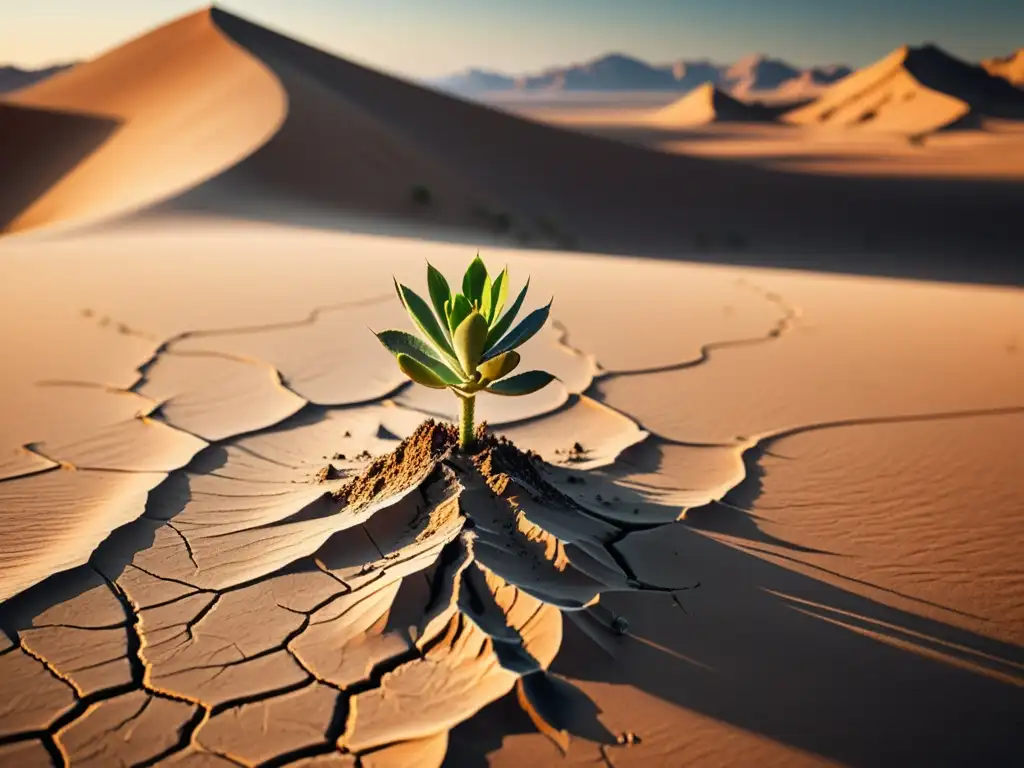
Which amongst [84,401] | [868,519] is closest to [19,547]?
[84,401]

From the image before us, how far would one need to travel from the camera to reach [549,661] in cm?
189

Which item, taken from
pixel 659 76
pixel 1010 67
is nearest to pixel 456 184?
pixel 1010 67

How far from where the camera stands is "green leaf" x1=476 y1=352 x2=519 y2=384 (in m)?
2.37

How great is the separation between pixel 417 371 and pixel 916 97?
153 feet

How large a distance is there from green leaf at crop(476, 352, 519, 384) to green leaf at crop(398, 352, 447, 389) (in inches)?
5.4

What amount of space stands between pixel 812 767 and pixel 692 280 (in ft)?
20.3

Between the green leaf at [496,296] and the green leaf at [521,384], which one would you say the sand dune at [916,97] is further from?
the green leaf at [521,384]

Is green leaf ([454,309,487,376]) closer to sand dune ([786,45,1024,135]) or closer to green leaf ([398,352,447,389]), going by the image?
green leaf ([398,352,447,389])

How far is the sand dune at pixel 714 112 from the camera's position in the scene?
153ft

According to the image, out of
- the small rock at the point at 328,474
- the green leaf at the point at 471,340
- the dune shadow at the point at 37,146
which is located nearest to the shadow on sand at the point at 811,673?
the green leaf at the point at 471,340

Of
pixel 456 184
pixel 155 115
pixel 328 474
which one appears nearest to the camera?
pixel 328 474

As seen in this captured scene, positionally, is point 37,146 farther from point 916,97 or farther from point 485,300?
point 916,97

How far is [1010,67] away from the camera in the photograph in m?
61.8

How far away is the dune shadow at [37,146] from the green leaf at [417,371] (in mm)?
16392
